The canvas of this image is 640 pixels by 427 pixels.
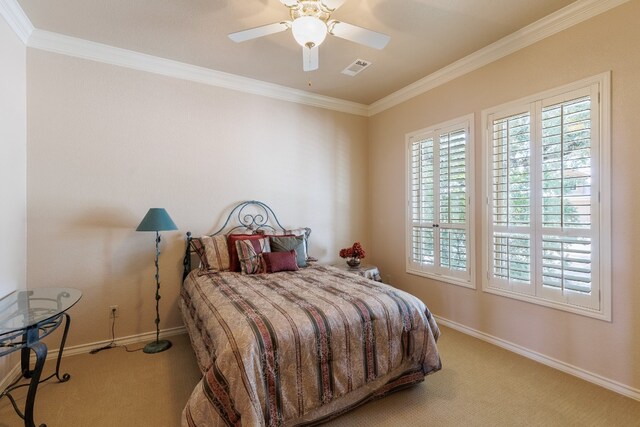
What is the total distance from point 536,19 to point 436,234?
225cm

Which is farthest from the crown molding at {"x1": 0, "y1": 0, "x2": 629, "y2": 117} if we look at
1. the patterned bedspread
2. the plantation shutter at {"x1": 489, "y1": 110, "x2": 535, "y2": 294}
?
the patterned bedspread

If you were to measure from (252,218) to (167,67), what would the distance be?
1.92m

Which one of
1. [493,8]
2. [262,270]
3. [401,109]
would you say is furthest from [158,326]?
[493,8]

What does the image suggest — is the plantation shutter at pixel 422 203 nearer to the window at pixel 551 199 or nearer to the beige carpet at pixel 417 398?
the window at pixel 551 199

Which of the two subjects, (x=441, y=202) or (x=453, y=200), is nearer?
(x=453, y=200)

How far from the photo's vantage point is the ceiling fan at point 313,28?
1.95 meters

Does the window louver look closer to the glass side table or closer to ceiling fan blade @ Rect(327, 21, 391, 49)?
ceiling fan blade @ Rect(327, 21, 391, 49)

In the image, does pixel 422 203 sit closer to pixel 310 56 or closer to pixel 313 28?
pixel 310 56

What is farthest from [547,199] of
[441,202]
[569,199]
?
[441,202]

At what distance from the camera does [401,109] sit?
13.6 ft

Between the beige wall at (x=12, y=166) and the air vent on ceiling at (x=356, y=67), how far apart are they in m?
2.98

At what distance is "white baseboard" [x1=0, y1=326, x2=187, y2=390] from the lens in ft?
7.93

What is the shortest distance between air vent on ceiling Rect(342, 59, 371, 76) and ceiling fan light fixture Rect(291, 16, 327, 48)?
4.52 feet

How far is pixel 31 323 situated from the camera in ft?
5.63
